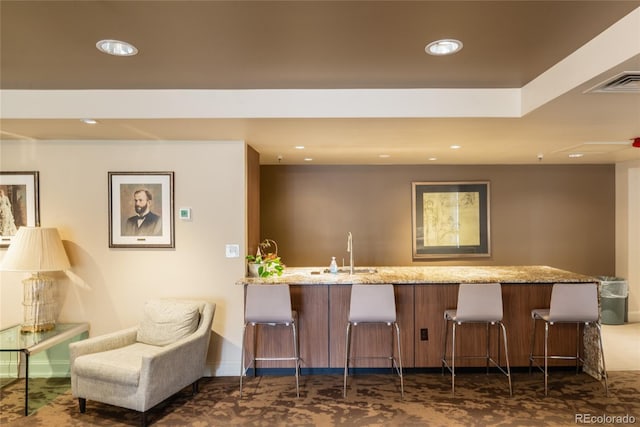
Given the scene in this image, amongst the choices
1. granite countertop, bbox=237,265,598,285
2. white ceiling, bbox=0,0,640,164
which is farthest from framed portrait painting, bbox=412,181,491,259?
white ceiling, bbox=0,0,640,164

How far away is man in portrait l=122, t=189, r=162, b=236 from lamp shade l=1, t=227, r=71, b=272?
57 centimetres

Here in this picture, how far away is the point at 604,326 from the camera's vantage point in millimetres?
5273

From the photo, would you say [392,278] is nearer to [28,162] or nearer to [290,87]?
[290,87]

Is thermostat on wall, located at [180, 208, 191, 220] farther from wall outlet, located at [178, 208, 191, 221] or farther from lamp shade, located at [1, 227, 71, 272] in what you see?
lamp shade, located at [1, 227, 71, 272]

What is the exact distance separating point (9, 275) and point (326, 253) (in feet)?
12.0

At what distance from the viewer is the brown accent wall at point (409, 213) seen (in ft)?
18.5

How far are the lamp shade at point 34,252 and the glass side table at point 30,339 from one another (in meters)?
0.55

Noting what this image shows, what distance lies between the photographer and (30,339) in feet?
10.5

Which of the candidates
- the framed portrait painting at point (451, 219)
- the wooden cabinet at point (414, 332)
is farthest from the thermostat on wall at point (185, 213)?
the framed portrait painting at point (451, 219)

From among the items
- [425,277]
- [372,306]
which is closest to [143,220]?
[372,306]

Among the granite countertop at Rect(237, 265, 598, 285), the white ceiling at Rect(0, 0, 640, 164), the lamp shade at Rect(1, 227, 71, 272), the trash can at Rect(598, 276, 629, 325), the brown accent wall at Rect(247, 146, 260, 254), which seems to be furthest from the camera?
the trash can at Rect(598, 276, 629, 325)

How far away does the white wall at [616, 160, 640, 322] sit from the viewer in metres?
5.45

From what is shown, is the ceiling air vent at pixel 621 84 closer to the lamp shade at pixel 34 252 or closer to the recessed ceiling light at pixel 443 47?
the recessed ceiling light at pixel 443 47

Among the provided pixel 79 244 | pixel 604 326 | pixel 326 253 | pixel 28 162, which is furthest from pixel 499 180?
pixel 28 162
